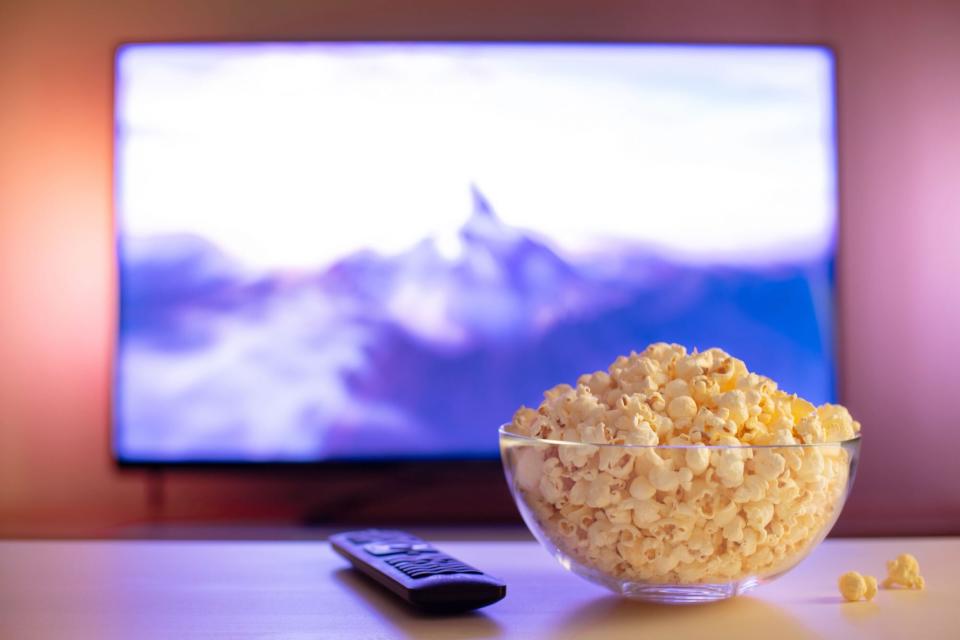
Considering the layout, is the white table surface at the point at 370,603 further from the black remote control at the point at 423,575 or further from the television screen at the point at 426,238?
the television screen at the point at 426,238

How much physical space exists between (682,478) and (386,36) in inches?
62.2

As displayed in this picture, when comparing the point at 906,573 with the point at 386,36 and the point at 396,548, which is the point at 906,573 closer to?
the point at 396,548

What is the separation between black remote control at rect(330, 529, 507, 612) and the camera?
0.79 metres

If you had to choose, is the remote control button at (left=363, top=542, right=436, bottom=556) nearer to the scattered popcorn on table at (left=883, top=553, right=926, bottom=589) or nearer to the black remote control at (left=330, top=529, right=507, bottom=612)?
the black remote control at (left=330, top=529, right=507, bottom=612)

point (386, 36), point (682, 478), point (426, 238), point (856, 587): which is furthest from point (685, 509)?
point (386, 36)

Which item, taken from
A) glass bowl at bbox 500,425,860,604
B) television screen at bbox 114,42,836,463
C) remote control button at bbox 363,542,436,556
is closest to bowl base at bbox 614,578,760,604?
glass bowl at bbox 500,425,860,604

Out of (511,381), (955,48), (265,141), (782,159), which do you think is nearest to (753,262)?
(782,159)

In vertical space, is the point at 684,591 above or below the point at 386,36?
below

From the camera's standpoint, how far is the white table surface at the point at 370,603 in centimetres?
77

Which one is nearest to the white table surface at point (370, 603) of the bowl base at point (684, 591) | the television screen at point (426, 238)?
the bowl base at point (684, 591)

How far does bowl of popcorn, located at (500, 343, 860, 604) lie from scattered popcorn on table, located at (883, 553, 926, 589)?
0.41 ft

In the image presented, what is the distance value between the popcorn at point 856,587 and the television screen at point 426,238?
3.69ft

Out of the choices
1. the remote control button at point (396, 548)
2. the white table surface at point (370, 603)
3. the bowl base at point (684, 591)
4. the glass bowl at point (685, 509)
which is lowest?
the white table surface at point (370, 603)

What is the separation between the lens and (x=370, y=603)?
867 millimetres
